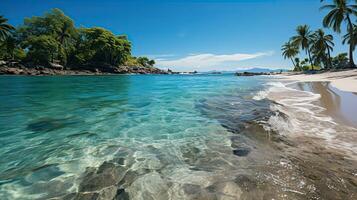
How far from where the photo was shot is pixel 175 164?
12.5ft

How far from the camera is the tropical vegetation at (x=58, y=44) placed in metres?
50.5

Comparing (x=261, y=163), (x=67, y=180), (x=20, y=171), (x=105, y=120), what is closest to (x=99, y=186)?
(x=67, y=180)

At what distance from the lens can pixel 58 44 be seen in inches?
2239

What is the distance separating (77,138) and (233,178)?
4.51 metres

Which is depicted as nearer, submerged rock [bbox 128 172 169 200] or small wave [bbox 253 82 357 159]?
submerged rock [bbox 128 172 169 200]

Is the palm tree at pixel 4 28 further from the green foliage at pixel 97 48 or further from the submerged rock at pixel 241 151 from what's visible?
the submerged rock at pixel 241 151

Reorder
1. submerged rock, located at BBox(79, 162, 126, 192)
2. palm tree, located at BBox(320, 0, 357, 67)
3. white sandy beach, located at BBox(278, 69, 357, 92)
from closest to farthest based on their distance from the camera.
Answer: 1. submerged rock, located at BBox(79, 162, 126, 192)
2. white sandy beach, located at BBox(278, 69, 357, 92)
3. palm tree, located at BBox(320, 0, 357, 67)

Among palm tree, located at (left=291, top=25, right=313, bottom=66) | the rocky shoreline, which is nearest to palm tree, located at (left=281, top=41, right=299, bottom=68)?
palm tree, located at (left=291, top=25, right=313, bottom=66)

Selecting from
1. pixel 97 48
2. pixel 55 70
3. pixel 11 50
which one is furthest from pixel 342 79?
pixel 11 50

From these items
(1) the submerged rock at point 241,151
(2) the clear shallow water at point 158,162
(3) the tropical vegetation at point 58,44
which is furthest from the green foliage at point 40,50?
(1) the submerged rock at point 241,151

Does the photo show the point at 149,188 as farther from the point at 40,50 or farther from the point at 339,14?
the point at 40,50

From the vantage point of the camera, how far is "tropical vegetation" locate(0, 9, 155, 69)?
50.5 metres

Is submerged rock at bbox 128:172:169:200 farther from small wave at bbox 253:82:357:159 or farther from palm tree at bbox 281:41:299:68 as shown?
palm tree at bbox 281:41:299:68

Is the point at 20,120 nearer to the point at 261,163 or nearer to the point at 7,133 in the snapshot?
the point at 7,133
